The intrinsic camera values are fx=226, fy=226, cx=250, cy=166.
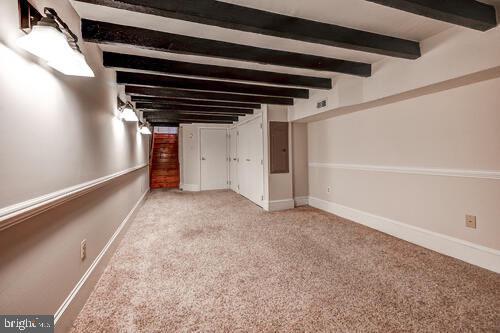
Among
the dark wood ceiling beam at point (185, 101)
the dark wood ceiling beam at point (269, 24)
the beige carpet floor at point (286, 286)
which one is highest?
the dark wood ceiling beam at point (185, 101)

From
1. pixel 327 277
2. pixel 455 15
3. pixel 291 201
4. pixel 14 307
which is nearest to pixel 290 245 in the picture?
pixel 327 277

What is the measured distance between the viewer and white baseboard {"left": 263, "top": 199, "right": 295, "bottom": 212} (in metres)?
4.12

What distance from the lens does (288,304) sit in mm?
1551

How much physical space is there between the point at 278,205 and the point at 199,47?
2.97 metres

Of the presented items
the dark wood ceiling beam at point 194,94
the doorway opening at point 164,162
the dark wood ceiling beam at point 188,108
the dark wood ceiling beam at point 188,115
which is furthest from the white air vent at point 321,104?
the doorway opening at point 164,162

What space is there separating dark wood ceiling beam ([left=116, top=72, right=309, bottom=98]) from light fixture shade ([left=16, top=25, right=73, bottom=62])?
1852 mm

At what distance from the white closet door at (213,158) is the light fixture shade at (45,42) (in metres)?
5.47

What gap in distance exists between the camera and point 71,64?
1.10 m

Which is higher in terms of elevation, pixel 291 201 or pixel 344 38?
pixel 344 38

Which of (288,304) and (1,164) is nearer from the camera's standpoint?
(1,164)

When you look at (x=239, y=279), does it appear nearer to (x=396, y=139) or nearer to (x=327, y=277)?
(x=327, y=277)

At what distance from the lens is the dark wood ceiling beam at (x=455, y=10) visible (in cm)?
139

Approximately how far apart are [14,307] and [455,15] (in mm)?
2891

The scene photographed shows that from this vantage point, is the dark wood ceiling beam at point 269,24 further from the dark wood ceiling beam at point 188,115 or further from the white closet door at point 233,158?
the white closet door at point 233,158
